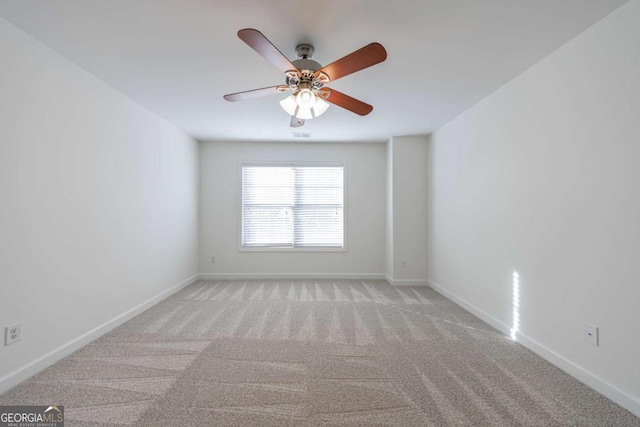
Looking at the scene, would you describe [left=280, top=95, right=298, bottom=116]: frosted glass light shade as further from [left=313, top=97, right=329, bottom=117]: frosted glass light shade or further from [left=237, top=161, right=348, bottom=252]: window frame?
[left=237, top=161, right=348, bottom=252]: window frame

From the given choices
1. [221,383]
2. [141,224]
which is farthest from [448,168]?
[141,224]

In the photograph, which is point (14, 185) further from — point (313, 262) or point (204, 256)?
point (313, 262)

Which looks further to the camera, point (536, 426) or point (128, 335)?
point (128, 335)

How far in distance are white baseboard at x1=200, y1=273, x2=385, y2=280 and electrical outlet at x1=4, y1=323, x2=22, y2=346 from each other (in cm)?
315

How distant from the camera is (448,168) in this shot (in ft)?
13.5

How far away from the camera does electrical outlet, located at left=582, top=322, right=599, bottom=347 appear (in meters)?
1.98

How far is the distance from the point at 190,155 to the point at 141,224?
171 centimetres

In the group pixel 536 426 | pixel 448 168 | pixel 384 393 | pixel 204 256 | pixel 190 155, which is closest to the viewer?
pixel 536 426

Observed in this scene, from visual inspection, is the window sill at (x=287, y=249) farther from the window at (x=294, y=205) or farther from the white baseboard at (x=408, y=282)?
the white baseboard at (x=408, y=282)

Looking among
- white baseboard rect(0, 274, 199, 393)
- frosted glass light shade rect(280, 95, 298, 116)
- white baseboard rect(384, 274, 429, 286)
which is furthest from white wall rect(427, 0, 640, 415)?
white baseboard rect(0, 274, 199, 393)

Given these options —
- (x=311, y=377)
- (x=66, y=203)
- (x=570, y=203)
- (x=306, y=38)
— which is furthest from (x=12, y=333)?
(x=570, y=203)

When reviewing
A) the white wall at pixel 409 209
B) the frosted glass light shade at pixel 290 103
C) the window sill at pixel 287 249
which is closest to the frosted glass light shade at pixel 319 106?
the frosted glass light shade at pixel 290 103

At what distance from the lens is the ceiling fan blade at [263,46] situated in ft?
5.37

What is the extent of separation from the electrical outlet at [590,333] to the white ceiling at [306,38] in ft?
6.49
